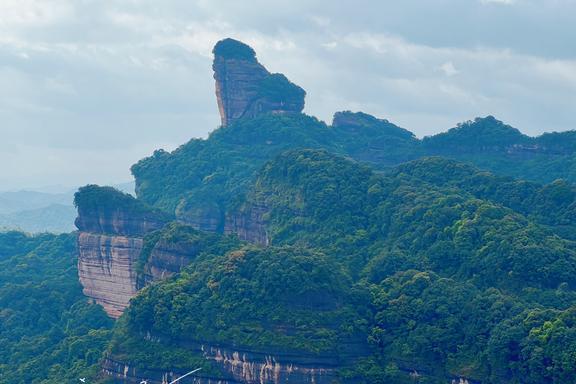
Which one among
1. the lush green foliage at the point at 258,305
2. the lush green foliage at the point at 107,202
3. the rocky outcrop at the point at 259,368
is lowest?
the rocky outcrop at the point at 259,368

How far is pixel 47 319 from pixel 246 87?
5001 cm

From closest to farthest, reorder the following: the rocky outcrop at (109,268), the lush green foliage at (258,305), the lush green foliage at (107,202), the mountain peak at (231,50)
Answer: the lush green foliage at (258,305) < the rocky outcrop at (109,268) < the lush green foliage at (107,202) < the mountain peak at (231,50)

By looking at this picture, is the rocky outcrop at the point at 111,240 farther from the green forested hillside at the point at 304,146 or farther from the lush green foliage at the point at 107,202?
the green forested hillside at the point at 304,146

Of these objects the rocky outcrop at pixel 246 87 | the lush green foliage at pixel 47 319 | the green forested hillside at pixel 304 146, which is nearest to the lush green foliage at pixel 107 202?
the lush green foliage at pixel 47 319

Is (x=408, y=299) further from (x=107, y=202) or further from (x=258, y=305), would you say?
(x=107, y=202)

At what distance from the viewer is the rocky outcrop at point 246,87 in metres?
142

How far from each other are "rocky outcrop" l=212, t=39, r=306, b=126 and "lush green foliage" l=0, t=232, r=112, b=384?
27.2m

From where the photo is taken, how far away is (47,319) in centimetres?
10350

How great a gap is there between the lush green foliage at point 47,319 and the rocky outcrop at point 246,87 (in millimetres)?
27211

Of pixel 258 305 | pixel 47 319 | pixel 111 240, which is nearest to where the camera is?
pixel 258 305

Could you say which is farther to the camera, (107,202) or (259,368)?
(107,202)

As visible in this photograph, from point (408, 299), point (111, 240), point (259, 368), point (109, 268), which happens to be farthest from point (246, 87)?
point (259, 368)

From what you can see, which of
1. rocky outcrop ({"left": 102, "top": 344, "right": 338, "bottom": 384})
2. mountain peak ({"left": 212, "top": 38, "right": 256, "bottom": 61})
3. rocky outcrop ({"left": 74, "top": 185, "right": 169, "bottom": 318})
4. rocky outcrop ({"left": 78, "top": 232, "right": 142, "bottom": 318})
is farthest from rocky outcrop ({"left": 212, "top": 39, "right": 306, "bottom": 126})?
rocky outcrop ({"left": 102, "top": 344, "right": 338, "bottom": 384})

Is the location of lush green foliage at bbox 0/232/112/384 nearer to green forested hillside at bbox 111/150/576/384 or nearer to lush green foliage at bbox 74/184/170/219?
lush green foliage at bbox 74/184/170/219
